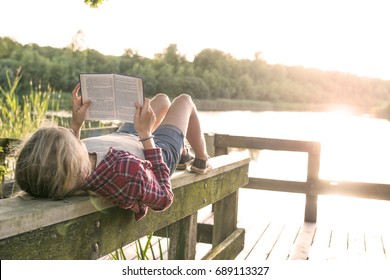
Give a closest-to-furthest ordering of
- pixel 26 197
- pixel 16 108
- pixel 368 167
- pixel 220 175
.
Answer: pixel 26 197
pixel 220 175
pixel 16 108
pixel 368 167

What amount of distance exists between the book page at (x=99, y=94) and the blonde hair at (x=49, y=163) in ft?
1.13

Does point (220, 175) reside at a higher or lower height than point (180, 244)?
higher

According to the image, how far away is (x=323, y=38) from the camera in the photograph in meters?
46.7

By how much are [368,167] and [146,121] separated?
1365 cm

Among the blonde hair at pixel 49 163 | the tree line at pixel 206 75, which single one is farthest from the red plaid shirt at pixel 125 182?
the tree line at pixel 206 75

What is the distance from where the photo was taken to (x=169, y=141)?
8.73 ft

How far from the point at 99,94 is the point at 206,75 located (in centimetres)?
4968

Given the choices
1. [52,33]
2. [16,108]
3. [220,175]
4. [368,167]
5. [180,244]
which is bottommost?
[368,167]

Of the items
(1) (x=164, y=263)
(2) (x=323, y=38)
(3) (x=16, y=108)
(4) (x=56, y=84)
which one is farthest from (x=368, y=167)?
(2) (x=323, y=38)

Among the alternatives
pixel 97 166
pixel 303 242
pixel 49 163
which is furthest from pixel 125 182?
pixel 303 242

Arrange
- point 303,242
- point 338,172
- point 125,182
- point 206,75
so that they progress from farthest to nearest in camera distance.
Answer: point 206,75
point 338,172
point 303,242
point 125,182

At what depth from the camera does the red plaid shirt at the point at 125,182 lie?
200 cm

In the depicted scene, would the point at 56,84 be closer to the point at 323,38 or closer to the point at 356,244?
the point at 323,38

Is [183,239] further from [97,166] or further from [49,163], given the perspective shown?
[49,163]
